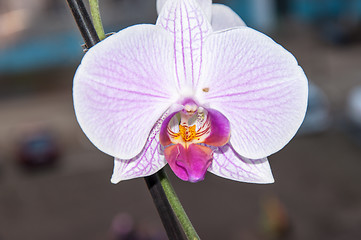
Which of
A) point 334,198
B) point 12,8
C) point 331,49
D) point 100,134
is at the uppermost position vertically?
point 100,134

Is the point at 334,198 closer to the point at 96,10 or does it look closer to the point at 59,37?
the point at 96,10

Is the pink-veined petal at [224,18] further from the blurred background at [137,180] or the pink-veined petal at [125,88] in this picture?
the blurred background at [137,180]

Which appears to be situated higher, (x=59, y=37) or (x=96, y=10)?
(x=96, y=10)

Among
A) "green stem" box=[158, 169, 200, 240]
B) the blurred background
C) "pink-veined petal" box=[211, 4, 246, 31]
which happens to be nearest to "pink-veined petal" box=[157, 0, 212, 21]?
"pink-veined petal" box=[211, 4, 246, 31]

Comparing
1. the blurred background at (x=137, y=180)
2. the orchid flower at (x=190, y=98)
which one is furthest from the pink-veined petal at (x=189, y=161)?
the blurred background at (x=137, y=180)

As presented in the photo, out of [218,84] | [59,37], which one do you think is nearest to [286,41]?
[59,37]

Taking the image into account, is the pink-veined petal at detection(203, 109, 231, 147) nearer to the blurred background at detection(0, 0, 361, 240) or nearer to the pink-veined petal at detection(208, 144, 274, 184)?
the pink-veined petal at detection(208, 144, 274, 184)

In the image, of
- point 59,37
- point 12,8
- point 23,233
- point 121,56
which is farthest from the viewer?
point 12,8
